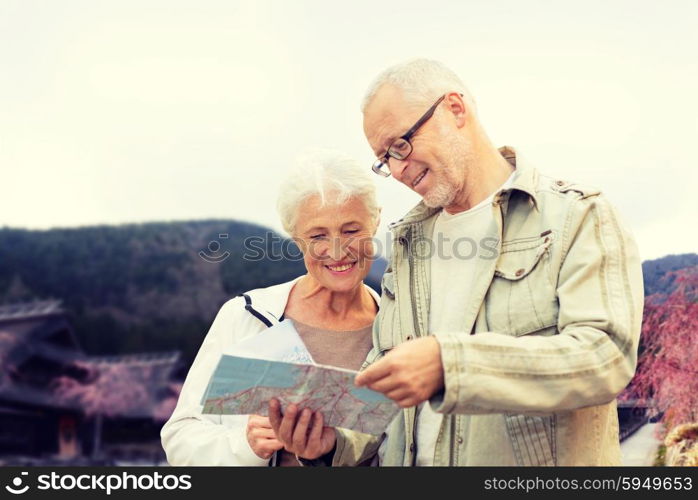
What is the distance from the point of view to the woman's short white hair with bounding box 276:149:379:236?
2.44 m

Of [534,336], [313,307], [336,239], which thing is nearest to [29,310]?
[313,307]

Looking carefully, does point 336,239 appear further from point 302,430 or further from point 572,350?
point 572,350

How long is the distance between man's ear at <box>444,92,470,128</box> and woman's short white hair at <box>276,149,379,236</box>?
0.39 metres

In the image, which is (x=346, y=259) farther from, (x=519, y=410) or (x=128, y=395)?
(x=128, y=395)

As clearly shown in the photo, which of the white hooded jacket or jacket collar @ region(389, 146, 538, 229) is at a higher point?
jacket collar @ region(389, 146, 538, 229)

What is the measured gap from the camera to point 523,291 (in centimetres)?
193

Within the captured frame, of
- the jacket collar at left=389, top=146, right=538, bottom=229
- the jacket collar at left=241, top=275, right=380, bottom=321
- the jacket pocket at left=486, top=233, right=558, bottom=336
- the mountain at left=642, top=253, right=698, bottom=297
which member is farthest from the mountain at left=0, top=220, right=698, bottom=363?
the jacket pocket at left=486, top=233, right=558, bottom=336

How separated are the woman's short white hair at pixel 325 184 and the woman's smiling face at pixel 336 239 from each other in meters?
0.02

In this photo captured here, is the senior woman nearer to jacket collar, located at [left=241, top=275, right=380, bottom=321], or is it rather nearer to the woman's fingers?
jacket collar, located at [left=241, top=275, right=380, bottom=321]

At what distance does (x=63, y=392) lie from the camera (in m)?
7.30

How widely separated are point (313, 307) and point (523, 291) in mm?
900

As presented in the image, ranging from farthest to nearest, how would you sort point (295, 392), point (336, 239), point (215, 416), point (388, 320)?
1. point (215, 416)
2. point (336, 239)
3. point (388, 320)
4. point (295, 392)
